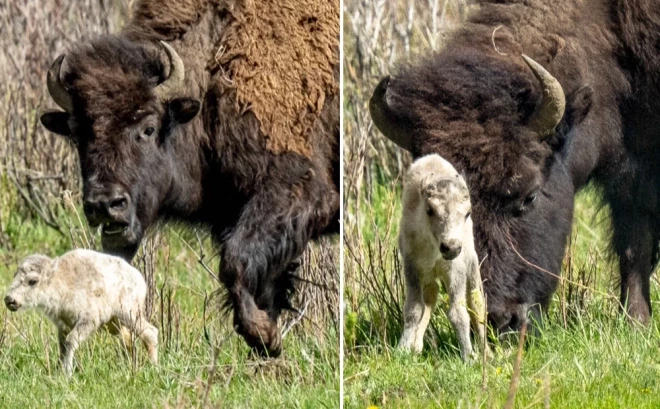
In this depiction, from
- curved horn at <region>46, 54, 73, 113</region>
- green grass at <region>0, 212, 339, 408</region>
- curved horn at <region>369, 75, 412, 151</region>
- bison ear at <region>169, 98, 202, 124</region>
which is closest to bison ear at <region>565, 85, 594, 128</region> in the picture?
curved horn at <region>369, 75, 412, 151</region>

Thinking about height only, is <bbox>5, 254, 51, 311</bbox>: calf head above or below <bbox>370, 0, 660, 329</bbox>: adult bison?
below

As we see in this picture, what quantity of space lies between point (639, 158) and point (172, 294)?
2.23 metres

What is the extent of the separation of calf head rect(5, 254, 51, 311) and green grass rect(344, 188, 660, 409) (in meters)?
1.21

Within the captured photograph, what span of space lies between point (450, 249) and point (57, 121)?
179 centimetres

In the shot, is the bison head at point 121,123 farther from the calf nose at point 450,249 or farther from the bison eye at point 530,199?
the bison eye at point 530,199

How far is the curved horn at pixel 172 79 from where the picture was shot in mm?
5641

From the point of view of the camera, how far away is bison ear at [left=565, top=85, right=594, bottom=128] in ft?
18.2

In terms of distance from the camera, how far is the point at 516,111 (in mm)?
5301

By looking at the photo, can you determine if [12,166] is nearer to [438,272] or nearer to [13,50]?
[13,50]

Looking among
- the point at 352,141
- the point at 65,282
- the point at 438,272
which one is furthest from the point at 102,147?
the point at 438,272

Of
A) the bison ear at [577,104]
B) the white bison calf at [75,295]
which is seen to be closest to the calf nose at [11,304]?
the white bison calf at [75,295]

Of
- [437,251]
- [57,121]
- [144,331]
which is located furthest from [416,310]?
[57,121]

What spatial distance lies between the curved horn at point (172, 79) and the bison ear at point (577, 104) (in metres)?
1.64

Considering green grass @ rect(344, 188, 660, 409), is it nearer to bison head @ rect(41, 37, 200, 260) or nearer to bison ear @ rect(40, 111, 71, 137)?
bison head @ rect(41, 37, 200, 260)
